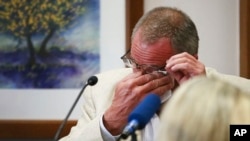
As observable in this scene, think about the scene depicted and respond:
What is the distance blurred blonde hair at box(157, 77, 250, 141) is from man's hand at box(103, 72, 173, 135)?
0.52 m

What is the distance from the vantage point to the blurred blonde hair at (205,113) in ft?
1.93

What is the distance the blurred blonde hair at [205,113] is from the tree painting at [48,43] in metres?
1.19

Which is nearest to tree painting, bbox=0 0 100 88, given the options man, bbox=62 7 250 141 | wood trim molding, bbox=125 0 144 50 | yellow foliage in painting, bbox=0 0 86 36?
yellow foliage in painting, bbox=0 0 86 36

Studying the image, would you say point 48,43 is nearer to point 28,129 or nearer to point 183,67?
point 28,129

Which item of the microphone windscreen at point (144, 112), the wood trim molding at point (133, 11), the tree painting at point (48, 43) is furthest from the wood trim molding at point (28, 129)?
the microphone windscreen at point (144, 112)

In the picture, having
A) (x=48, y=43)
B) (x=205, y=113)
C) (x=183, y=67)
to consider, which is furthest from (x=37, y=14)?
(x=205, y=113)

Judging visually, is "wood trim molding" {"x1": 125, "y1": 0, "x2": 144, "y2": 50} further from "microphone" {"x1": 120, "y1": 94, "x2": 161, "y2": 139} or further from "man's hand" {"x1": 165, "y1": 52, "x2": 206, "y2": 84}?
"microphone" {"x1": 120, "y1": 94, "x2": 161, "y2": 139}

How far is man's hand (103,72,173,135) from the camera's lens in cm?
118

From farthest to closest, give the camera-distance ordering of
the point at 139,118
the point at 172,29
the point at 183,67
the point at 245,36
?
1. the point at 245,36
2. the point at 172,29
3. the point at 183,67
4. the point at 139,118

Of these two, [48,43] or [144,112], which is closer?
[144,112]

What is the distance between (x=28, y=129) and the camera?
182 centimetres

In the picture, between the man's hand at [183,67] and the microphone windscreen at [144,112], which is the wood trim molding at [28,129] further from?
the microphone windscreen at [144,112]

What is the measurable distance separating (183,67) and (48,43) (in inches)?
32.4

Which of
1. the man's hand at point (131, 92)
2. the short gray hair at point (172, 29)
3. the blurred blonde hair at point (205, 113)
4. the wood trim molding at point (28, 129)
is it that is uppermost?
the short gray hair at point (172, 29)
